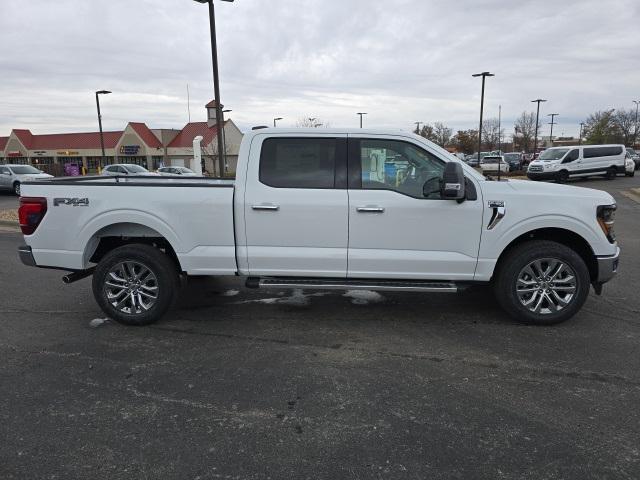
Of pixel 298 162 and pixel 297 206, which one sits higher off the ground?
pixel 298 162

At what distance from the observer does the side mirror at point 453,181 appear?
436 cm

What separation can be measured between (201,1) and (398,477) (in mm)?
13203

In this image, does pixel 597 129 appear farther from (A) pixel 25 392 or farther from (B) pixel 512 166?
(A) pixel 25 392

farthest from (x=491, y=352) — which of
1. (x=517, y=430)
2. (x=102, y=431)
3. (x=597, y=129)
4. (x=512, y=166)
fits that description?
(x=597, y=129)

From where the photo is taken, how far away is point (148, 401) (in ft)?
11.5

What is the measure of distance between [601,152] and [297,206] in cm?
2751

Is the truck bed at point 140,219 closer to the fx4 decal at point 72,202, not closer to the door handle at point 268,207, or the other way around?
the fx4 decal at point 72,202

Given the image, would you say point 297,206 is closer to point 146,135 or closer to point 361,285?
point 361,285

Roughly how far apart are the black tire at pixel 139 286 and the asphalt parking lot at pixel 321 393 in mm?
163

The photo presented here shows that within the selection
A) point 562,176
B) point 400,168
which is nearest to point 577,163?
point 562,176

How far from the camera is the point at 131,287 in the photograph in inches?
197

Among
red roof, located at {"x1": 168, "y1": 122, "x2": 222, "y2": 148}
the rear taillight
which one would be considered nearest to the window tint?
the rear taillight

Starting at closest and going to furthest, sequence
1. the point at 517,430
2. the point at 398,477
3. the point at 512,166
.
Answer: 1. the point at 398,477
2. the point at 517,430
3. the point at 512,166

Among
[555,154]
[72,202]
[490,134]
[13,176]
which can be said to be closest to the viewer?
[72,202]
